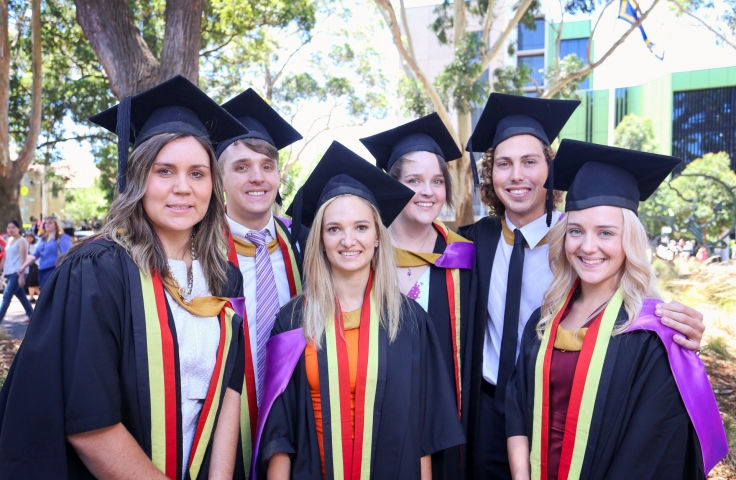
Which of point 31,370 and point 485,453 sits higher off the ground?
point 31,370

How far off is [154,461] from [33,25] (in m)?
13.8

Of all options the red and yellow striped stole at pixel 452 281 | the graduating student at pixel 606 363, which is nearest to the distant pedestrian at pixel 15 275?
the red and yellow striped stole at pixel 452 281

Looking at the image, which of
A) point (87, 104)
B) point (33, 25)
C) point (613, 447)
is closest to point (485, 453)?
point (613, 447)

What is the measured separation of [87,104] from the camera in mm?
15375

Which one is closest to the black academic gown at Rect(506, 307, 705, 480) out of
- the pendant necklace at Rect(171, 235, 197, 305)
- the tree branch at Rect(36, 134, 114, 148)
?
the pendant necklace at Rect(171, 235, 197, 305)

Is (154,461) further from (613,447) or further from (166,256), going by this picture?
(613,447)

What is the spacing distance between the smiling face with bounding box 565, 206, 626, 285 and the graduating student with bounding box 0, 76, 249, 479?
4.53 ft

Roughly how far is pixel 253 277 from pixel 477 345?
118 cm

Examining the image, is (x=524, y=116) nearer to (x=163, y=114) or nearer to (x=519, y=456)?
(x=519, y=456)

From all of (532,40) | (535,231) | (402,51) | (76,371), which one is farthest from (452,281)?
(532,40)

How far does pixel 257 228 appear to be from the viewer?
3.21 meters

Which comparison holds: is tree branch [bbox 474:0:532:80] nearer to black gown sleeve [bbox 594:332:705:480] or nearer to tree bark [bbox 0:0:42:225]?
tree bark [bbox 0:0:42:225]

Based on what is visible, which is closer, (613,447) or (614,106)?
(613,447)

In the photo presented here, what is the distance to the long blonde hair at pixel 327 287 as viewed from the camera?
100 inches
